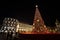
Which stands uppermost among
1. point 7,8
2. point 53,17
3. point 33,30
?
point 7,8

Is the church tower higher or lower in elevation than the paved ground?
higher

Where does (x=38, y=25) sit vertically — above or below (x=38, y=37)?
above

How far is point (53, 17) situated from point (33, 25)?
368 mm

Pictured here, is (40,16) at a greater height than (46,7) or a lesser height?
lesser

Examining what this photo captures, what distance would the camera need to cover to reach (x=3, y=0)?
7.75 ft

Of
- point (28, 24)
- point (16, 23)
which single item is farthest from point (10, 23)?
point (28, 24)

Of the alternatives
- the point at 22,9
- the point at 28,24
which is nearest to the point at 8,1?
the point at 22,9

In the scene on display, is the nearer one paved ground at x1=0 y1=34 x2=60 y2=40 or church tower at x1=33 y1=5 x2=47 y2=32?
paved ground at x1=0 y1=34 x2=60 y2=40

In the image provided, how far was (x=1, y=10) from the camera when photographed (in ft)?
7.73

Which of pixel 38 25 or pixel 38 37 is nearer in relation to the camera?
pixel 38 37

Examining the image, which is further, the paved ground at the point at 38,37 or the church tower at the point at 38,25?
the church tower at the point at 38,25

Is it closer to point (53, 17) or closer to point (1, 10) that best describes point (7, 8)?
point (1, 10)

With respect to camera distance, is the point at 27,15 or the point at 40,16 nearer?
the point at 40,16

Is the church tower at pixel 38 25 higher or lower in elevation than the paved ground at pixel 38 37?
higher
